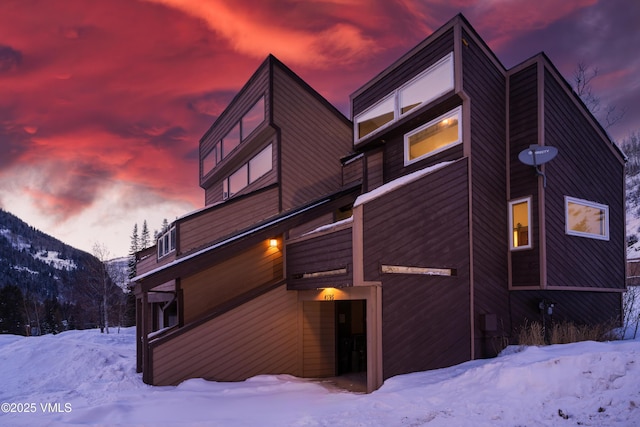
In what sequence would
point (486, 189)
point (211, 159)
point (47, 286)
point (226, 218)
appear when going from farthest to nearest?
point (47, 286) → point (211, 159) → point (226, 218) → point (486, 189)

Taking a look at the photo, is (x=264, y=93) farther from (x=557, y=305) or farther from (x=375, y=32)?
(x=557, y=305)

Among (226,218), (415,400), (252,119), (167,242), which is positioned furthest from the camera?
(252,119)

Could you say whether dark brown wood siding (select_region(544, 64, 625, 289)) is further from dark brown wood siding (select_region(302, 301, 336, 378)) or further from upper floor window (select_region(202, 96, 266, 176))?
Answer: upper floor window (select_region(202, 96, 266, 176))

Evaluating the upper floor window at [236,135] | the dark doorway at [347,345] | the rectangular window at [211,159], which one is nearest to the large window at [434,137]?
the dark doorway at [347,345]

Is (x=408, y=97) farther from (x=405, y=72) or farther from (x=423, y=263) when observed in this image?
(x=423, y=263)

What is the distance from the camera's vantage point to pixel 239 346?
11.1 metres

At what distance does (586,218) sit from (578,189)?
983 mm

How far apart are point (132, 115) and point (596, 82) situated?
77.0 ft

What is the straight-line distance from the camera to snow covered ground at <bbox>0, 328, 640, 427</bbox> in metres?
6.38

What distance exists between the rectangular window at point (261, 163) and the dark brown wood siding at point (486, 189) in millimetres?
→ 7384

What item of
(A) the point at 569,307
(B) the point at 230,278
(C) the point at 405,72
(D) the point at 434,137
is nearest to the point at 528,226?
(A) the point at 569,307

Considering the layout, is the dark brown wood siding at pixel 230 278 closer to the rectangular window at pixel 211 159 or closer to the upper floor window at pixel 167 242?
the upper floor window at pixel 167 242

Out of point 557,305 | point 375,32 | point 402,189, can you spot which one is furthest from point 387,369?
point 375,32

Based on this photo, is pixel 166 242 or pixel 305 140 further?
pixel 166 242
